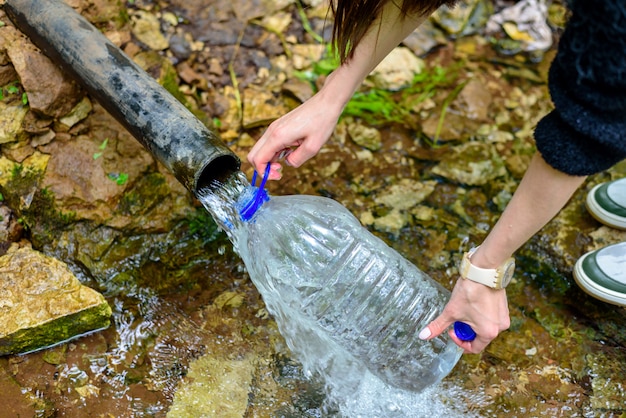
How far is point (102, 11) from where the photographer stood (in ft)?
8.04

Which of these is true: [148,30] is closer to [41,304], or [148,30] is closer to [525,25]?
[41,304]

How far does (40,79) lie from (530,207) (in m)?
1.68

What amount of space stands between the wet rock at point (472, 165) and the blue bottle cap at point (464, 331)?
1.03 m

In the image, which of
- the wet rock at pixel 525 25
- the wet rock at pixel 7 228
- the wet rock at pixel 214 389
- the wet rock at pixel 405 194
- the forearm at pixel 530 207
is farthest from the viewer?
the wet rock at pixel 525 25

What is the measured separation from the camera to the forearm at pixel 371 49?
5.03ft

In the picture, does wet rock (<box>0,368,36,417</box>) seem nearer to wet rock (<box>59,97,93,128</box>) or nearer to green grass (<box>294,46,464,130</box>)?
wet rock (<box>59,97,93,128</box>)

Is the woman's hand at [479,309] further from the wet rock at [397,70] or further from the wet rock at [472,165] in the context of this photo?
the wet rock at [397,70]

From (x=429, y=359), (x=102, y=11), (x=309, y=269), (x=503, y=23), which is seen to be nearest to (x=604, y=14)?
(x=309, y=269)

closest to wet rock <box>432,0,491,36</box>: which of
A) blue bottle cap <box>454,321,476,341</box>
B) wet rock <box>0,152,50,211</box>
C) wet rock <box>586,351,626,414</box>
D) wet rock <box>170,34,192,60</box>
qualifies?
wet rock <box>170,34,192,60</box>

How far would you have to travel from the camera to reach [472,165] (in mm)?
2605

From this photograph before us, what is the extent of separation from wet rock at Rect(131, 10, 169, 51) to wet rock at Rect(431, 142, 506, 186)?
127 centimetres

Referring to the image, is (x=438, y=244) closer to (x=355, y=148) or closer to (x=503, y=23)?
(x=355, y=148)

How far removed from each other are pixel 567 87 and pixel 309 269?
1002 mm

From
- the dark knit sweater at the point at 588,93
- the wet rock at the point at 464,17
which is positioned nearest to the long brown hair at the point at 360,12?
the dark knit sweater at the point at 588,93
